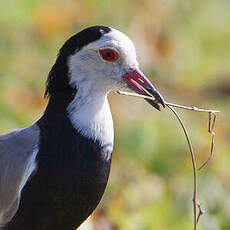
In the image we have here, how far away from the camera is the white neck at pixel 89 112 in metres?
5.73

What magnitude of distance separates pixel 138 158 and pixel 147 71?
214 cm

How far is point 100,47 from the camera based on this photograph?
18.8ft

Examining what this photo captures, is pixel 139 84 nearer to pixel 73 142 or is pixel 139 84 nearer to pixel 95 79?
pixel 95 79

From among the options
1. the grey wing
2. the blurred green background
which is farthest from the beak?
the blurred green background

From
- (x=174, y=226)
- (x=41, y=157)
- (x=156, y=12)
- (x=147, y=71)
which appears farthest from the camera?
(x=156, y=12)

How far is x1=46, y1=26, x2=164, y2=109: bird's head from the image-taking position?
5.73 m

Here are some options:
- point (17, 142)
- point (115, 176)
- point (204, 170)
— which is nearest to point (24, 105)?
point (115, 176)

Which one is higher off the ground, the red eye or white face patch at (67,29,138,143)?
the red eye


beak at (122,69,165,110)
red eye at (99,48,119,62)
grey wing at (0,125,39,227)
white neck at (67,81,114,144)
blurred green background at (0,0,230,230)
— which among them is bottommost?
blurred green background at (0,0,230,230)

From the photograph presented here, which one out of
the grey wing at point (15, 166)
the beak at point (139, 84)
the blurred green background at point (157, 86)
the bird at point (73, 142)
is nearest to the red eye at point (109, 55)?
the bird at point (73, 142)

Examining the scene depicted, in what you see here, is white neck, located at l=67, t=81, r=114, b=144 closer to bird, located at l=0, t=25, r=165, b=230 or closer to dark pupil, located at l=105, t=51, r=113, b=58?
bird, located at l=0, t=25, r=165, b=230

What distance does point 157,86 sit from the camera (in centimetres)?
1009

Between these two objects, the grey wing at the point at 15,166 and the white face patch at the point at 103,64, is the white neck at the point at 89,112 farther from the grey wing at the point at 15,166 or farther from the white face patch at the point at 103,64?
the grey wing at the point at 15,166

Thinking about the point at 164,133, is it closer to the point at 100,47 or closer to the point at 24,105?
the point at 24,105
